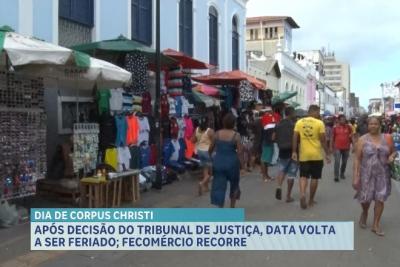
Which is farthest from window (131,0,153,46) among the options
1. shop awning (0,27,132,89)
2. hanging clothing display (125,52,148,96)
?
shop awning (0,27,132,89)

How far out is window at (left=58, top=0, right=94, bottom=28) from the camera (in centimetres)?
1286

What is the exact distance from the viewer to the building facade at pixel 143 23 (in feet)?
38.2

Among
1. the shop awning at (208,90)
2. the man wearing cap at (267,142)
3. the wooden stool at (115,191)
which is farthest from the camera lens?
the shop awning at (208,90)

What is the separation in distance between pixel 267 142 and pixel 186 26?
6907 millimetres

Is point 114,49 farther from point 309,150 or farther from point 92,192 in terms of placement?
point 309,150

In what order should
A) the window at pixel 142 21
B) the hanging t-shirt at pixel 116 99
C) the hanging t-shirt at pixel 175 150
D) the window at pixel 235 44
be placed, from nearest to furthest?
the hanging t-shirt at pixel 116 99
the hanging t-shirt at pixel 175 150
the window at pixel 142 21
the window at pixel 235 44

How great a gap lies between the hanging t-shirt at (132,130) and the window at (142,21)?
4357mm

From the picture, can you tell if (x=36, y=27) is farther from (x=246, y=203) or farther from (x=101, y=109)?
(x=246, y=203)

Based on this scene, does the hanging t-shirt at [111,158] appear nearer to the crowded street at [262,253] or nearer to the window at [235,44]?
the crowded street at [262,253]

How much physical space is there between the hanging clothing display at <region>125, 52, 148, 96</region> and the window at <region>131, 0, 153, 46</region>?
142 inches

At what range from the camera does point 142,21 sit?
16766 millimetres

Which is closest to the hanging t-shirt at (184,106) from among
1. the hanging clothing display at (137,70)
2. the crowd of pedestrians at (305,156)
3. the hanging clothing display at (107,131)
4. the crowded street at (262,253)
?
the crowd of pedestrians at (305,156)

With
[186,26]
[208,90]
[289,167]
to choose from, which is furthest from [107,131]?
[186,26]

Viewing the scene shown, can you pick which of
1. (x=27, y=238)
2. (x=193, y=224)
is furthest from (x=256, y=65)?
(x=193, y=224)
